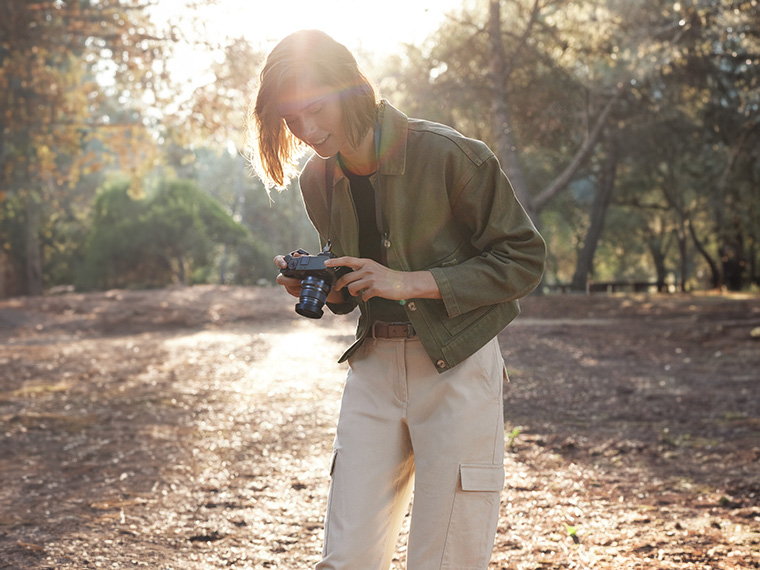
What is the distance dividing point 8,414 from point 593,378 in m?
5.95

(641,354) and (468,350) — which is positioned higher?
(468,350)

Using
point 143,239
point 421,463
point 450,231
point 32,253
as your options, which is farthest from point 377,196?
point 32,253

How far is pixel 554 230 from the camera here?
158ft

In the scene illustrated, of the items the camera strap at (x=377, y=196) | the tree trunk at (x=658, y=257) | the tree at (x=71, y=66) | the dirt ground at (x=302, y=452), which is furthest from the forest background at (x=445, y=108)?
the tree trunk at (x=658, y=257)

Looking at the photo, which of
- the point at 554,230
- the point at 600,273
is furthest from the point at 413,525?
the point at 600,273

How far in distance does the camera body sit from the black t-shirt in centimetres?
10

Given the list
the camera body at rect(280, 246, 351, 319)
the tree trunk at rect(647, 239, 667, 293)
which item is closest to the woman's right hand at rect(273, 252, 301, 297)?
the camera body at rect(280, 246, 351, 319)

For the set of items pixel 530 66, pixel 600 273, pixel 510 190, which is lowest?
pixel 600 273

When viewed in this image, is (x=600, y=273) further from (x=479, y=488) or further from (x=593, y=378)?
(x=479, y=488)

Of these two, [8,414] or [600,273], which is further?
[600,273]

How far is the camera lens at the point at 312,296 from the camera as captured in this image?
7.31 ft

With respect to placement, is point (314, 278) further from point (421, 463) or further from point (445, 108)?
point (445, 108)

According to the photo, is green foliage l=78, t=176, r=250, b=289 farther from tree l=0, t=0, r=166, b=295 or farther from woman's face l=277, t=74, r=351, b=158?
woman's face l=277, t=74, r=351, b=158

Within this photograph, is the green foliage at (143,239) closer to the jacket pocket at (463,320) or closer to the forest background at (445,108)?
the forest background at (445,108)
